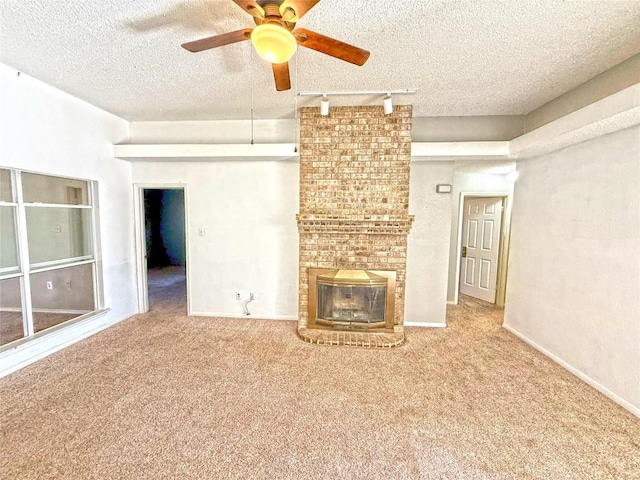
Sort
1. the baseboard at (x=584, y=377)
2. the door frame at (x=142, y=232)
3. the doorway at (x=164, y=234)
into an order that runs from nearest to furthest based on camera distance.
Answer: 1. the baseboard at (x=584, y=377)
2. the door frame at (x=142, y=232)
3. the doorway at (x=164, y=234)

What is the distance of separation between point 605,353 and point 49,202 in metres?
5.44

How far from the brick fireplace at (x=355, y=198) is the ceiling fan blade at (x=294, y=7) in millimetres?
1912

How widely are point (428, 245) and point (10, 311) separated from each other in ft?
15.1

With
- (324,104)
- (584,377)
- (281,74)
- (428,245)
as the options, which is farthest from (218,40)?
(584,377)

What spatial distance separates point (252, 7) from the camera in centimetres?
139

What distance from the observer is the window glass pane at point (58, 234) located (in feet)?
9.31

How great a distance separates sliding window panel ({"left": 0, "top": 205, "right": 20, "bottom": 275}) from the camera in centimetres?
260

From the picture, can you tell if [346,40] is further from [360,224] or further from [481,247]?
[481,247]

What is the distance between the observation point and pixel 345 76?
2576mm

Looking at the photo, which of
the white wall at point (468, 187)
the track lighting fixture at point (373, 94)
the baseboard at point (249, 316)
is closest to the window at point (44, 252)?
the baseboard at point (249, 316)

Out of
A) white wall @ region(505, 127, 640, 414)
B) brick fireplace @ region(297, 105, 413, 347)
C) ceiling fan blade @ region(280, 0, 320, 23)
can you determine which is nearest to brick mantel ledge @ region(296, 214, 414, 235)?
brick fireplace @ region(297, 105, 413, 347)

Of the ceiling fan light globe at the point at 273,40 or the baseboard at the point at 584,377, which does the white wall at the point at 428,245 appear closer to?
the baseboard at the point at 584,377

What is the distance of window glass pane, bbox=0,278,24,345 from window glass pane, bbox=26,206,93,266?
258 millimetres

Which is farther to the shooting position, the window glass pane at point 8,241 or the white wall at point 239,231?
the white wall at point 239,231
